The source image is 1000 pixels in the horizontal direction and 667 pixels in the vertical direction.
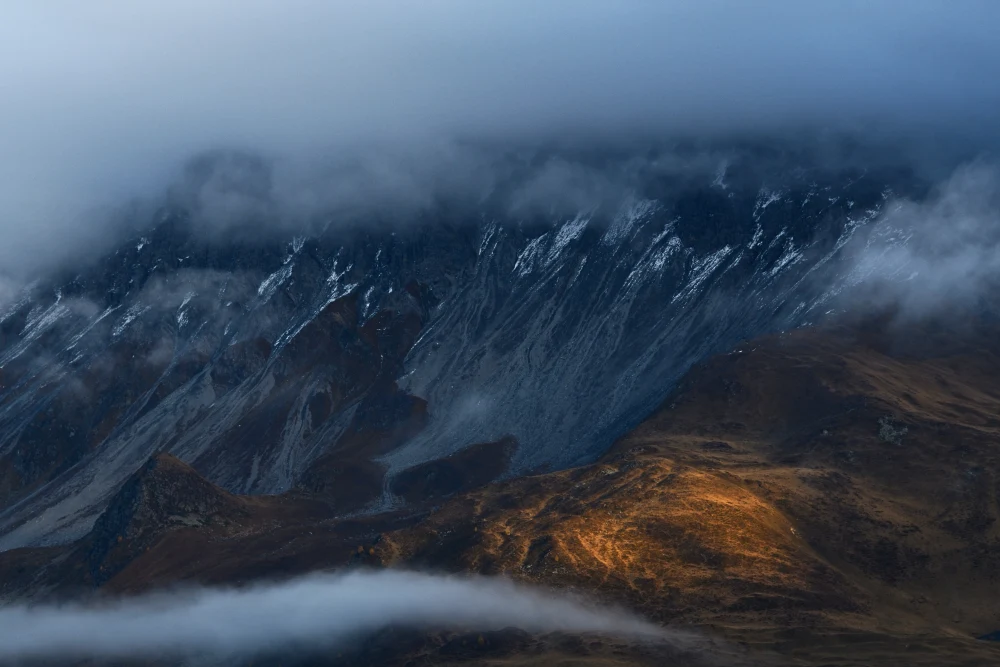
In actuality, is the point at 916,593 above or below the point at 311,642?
above

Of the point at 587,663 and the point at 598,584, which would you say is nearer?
the point at 587,663

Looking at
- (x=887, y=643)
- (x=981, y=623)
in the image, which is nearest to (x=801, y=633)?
(x=887, y=643)

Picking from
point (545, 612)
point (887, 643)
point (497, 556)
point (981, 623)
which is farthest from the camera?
point (497, 556)

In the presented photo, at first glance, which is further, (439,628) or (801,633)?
(439,628)

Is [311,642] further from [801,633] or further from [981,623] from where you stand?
[981,623]

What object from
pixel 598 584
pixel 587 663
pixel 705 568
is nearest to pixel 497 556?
pixel 598 584

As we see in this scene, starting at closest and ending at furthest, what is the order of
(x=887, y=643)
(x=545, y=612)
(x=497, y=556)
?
(x=887, y=643)
(x=545, y=612)
(x=497, y=556)

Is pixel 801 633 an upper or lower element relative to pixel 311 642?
upper

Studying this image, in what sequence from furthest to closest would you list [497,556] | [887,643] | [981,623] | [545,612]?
[497,556], [545,612], [981,623], [887,643]

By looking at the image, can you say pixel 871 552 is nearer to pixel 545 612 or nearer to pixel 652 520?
pixel 652 520
